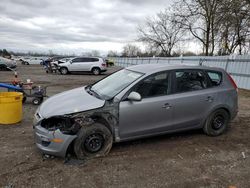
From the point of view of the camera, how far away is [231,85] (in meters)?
5.45

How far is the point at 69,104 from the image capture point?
4.24 m

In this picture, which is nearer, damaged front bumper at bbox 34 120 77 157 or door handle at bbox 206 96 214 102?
damaged front bumper at bbox 34 120 77 157

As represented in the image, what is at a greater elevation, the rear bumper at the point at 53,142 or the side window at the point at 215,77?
the side window at the point at 215,77

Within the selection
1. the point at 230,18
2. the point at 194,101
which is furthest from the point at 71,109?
the point at 230,18

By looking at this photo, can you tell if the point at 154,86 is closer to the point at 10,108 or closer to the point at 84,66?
the point at 10,108

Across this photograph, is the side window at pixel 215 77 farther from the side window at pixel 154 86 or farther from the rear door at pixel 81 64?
the rear door at pixel 81 64

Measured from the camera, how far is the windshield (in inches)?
177

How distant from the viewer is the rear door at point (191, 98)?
4.76 m

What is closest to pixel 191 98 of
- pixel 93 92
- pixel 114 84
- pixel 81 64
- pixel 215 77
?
pixel 215 77

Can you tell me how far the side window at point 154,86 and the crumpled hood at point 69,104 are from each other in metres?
0.76

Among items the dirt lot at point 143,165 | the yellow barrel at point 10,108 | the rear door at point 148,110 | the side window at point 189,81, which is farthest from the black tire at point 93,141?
the yellow barrel at point 10,108

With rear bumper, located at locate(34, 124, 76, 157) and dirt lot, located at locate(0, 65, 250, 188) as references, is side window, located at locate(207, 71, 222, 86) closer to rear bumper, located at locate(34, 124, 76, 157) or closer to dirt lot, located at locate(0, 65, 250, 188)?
dirt lot, located at locate(0, 65, 250, 188)

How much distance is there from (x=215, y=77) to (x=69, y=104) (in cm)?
318

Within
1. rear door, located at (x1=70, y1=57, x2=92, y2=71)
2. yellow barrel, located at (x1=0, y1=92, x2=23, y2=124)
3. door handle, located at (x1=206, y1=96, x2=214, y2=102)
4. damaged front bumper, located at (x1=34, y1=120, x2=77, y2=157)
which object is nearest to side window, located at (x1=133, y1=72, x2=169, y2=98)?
door handle, located at (x1=206, y1=96, x2=214, y2=102)
